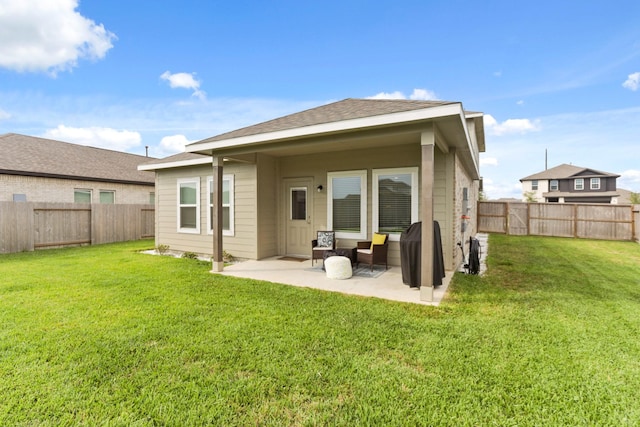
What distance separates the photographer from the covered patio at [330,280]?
473cm

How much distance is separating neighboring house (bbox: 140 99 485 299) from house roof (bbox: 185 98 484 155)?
0.02m

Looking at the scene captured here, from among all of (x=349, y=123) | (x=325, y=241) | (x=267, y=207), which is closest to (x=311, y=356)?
(x=349, y=123)

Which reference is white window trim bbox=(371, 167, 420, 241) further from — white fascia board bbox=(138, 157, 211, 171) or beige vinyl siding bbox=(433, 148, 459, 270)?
white fascia board bbox=(138, 157, 211, 171)

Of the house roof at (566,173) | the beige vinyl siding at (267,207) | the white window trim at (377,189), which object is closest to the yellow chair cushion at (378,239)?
the white window trim at (377,189)

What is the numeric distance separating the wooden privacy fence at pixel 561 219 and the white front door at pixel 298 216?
1206cm

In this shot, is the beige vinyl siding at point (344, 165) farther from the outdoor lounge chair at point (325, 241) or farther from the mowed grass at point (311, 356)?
A: the mowed grass at point (311, 356)

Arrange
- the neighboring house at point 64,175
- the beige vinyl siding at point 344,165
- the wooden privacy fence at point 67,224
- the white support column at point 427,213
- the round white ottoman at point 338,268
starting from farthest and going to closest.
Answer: the neighboring house at point 64,175, the wooden privacy fence at point 67,224, the beige vinyl siding at point 344,165, the round white ottoman at point 338,268, the white support column at point 427,213

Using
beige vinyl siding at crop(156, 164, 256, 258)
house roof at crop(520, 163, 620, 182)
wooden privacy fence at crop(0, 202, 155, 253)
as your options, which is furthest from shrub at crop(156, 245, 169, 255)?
house roof at crop(520, 163, 620, 182)

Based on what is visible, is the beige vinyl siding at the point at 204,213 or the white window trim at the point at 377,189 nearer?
the white window trim at the point at 377,189

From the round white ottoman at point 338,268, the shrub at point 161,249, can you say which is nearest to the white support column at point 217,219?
the round white ottoman at point 338,268

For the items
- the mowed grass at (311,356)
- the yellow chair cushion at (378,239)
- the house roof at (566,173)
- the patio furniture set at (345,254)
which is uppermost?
the house roof at (566,173)

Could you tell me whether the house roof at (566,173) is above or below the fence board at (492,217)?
above

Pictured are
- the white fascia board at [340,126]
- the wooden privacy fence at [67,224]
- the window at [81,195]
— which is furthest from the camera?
the window at [81,195]

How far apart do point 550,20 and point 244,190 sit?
9491 mm
